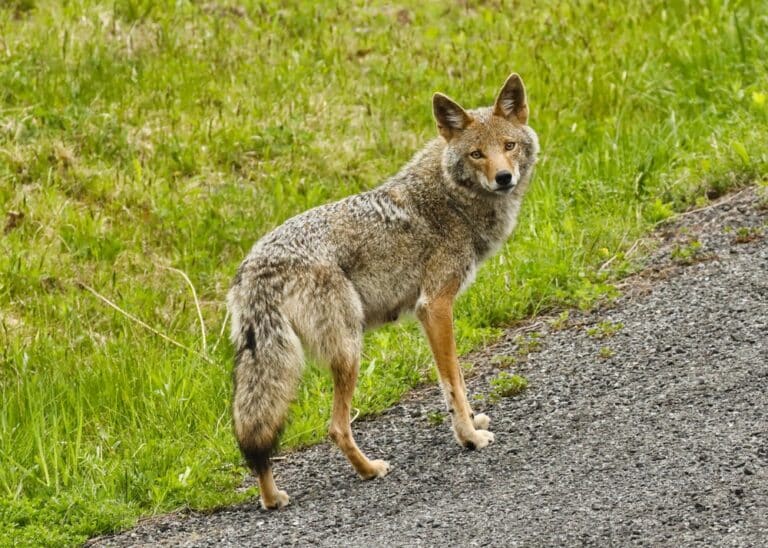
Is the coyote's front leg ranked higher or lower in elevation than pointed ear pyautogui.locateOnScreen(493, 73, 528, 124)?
lower

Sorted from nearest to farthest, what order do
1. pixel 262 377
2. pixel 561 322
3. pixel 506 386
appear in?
pixel 262 377 < pixel 506 386 < pixel 561 322

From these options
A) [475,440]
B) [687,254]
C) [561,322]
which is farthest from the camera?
[687,254]

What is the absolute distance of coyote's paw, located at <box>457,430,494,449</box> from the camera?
6727mm

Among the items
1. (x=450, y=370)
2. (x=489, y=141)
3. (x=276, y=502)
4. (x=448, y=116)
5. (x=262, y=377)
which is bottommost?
(x=276, y=502)

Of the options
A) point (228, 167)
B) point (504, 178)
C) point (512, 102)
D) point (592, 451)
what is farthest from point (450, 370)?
point (228, 167)

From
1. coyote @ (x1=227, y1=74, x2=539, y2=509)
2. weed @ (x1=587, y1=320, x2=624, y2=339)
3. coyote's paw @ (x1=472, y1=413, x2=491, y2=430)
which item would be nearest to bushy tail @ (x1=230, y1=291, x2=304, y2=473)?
coyote @ (x1=227, y1=74, x2=539, y2=509)

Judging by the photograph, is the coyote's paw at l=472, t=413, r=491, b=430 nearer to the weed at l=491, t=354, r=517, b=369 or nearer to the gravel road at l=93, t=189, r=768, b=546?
the gravel road at l=93, t=189, r=768, b=546

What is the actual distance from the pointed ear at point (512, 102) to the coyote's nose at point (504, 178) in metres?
0.51

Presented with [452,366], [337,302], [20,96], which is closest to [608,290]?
[452,366]

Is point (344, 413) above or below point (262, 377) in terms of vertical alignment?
below

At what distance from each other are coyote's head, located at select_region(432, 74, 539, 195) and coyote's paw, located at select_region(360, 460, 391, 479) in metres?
1.69

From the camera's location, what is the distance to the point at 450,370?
6.81m

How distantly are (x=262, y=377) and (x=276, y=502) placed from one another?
2.20 ft

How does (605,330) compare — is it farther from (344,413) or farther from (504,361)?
(344,413)
